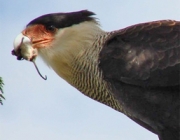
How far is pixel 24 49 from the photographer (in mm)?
7484

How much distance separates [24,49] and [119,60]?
2.97 feet

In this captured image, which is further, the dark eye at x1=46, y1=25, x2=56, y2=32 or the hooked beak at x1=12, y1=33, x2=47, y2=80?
the dark eye at x1=46, y1=25, x2=56, y2=32

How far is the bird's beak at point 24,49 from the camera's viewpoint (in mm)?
7461

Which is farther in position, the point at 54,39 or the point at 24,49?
the point at 54,39

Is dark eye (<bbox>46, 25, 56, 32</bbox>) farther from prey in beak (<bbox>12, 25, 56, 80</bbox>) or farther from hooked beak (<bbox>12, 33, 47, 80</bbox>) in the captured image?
hooked beak (<bbox>12, 33, 47, 80</bbox>)

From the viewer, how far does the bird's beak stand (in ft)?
24.5

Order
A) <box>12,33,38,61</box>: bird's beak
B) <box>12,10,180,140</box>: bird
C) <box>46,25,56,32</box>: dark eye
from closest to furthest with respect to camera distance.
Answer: <box>12,10,180,140</box>: bird < <box>12,33,38,61</box>: bird's beak < <box>46,25,56,32</box>: dark eye

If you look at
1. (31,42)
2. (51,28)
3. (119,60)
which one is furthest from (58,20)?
(119,60)

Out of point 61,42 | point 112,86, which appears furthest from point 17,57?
point 112,86

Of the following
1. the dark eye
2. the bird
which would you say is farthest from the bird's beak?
the dark eye

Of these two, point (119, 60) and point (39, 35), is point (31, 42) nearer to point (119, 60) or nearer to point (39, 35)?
point (39, 35)

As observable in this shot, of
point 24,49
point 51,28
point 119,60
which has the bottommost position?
point 119,60

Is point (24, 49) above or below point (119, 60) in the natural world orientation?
above

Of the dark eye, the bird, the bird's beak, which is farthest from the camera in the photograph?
the dark eye
